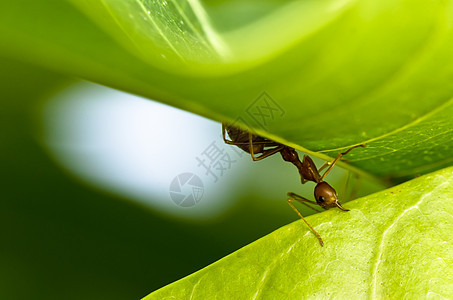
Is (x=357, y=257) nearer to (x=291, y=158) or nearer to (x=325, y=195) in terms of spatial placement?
(x=325, y=195)

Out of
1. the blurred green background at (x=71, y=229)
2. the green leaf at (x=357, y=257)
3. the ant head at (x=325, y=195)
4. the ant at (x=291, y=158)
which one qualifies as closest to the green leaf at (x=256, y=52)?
the green leaf at (x=357, y=257)

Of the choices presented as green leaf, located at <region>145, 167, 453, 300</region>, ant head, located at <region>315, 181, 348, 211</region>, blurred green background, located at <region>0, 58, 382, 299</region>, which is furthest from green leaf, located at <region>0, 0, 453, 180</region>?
blurred green background, located at <region>0, 58, 382, 299</region>

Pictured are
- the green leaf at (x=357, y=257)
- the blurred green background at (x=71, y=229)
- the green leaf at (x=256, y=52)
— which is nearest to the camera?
the green leaf at (x=256, y=52)

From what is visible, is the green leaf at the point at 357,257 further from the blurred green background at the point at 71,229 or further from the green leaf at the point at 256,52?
the blurred green background at the point at 71,229

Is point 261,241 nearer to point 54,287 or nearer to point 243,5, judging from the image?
point 243,5

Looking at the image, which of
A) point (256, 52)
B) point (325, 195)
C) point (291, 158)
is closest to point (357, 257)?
point (256, 52)

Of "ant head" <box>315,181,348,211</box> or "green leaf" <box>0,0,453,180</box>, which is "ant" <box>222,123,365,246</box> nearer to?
"ant head" <box>315,181,348,211</box>
